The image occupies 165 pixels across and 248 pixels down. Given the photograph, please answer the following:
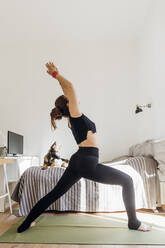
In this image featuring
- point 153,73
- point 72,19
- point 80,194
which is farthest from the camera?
point 72,19

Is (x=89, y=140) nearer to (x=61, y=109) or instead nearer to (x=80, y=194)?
(x=61, y=109)

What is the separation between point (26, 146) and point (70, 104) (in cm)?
236

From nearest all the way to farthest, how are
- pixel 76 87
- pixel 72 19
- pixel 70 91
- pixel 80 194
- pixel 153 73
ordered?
pixel 70 91 → pixel 80 194 → pixel 153 73 → pixel 72 19 → pixel 76 87

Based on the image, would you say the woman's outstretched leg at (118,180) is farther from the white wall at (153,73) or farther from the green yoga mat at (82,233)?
the white wall at (153,73)

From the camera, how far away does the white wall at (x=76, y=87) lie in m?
3.84

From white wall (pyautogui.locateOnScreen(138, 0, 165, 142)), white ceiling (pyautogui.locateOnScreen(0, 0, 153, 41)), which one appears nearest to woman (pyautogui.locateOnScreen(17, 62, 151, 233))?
white wall (pyautogui.locateOnScreen(138, 0, 165, 142))

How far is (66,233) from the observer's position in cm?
175

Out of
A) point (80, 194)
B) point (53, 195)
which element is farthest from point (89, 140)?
point (80, 194)

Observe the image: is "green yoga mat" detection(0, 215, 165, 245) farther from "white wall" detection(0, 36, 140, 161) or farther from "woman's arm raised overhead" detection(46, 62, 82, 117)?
"white wall" detection(0, 36, 140, 161)

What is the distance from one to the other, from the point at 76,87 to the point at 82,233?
2.67 meters

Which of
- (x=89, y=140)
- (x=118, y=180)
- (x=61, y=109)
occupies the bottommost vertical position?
(x=118, y=180)

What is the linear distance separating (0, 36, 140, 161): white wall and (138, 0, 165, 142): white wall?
0.22 m

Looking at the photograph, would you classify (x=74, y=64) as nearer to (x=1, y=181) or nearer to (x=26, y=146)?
(x=26, y=146)

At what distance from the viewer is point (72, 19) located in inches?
137
